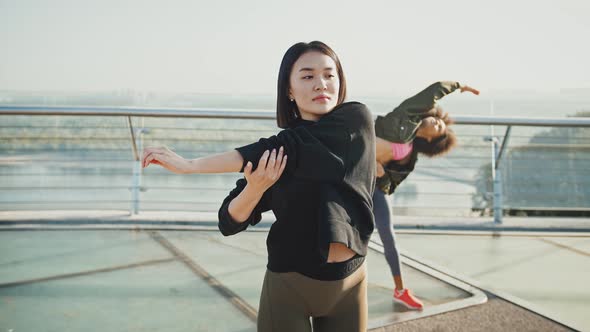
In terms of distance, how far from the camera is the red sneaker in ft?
8.38

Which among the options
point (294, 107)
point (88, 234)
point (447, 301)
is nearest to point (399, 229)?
point (447, 301)

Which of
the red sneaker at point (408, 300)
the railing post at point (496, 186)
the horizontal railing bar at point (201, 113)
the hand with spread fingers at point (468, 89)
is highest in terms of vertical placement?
the hand with spread fingers at point (468, 89)

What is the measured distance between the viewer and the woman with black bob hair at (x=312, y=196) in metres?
1.12

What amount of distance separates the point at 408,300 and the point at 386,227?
41cm

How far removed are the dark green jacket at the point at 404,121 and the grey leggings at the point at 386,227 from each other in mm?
54

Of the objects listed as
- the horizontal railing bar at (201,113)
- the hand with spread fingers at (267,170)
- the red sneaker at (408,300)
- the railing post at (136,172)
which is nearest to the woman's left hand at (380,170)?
the red sneaker at (408,300)

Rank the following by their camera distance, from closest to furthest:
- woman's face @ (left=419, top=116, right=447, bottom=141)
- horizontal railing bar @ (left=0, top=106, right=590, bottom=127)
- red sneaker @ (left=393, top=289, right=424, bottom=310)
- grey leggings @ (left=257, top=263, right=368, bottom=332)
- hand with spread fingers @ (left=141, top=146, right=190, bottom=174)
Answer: hand with spread fingers @ (left=141, top=146, right=190, bottom=174), grey leggings @ (left=257, top=263, right=368, bottom=332), red sneaker @ (left=393, top=289, right=424, bottom=310), woman's face @ (left=419, top=116, right=447, bottom=141), horizontal railing bar @ (left=0, top=106, right=590, bottom=127)

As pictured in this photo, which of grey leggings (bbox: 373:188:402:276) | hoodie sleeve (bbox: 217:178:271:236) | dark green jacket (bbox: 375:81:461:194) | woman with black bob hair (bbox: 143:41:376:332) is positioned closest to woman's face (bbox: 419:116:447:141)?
dark green jacket (bbox: 375:81:461:194)

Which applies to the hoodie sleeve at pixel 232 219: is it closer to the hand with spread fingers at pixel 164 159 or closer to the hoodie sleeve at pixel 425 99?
the hand with spread fingers at pixel 164 159

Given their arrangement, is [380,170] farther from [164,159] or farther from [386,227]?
[164,159]

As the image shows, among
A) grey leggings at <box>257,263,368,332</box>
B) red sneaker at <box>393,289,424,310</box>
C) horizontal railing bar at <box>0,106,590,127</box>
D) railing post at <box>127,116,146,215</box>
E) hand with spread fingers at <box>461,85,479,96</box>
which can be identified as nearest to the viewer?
grey leggings at <box>257,263,368,332</box>

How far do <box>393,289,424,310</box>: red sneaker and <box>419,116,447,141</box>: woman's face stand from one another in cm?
88

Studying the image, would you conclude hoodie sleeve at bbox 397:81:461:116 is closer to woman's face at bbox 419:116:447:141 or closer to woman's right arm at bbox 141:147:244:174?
woman's face at bbox 419:116:447:141

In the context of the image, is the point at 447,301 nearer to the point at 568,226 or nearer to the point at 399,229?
the point at 399,229
